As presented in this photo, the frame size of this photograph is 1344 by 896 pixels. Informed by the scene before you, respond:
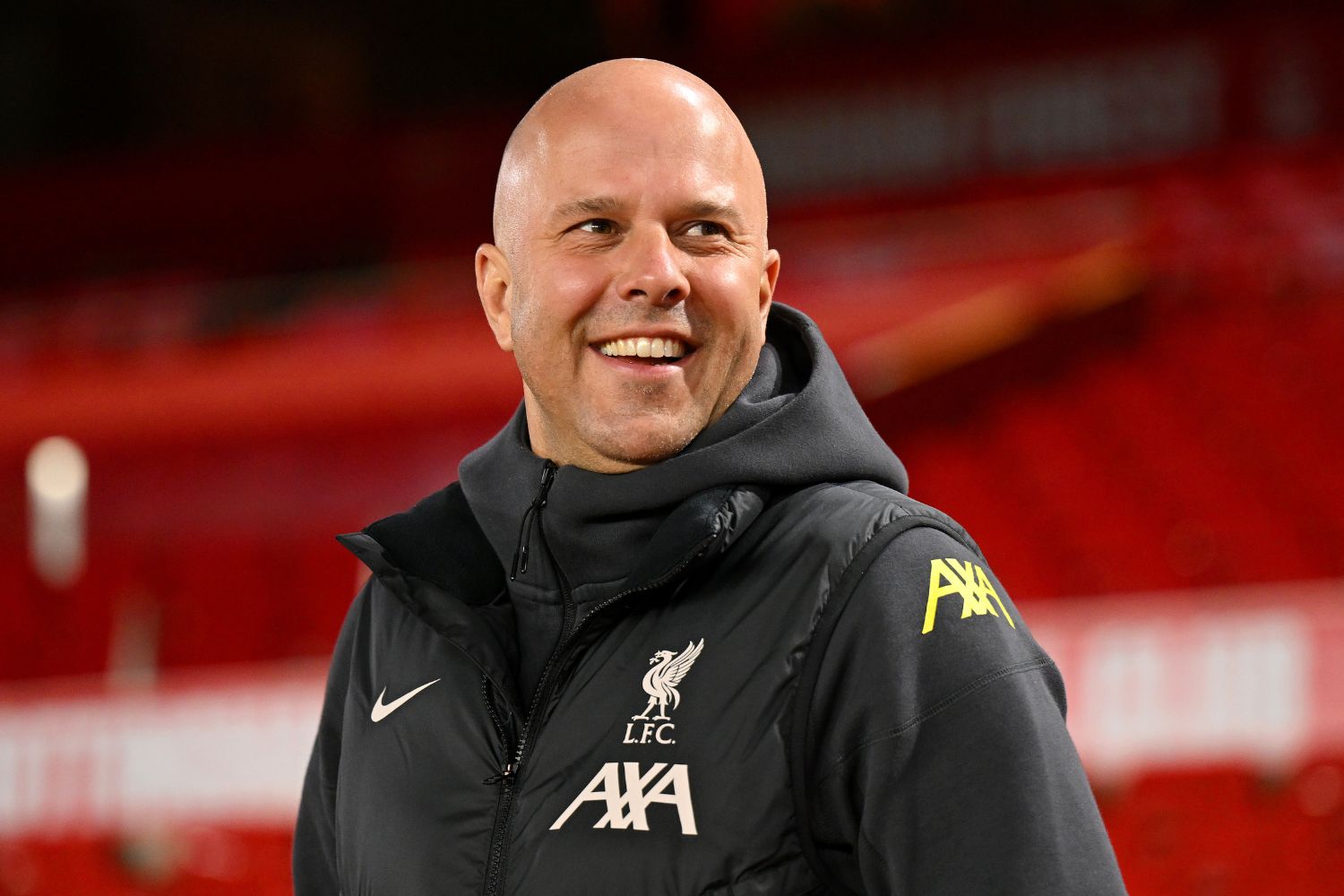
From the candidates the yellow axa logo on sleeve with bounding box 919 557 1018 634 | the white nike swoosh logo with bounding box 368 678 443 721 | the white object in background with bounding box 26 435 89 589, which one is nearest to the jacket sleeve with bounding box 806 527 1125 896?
the yellow axa logo on sleeve with bounding box 919 557 1018 634

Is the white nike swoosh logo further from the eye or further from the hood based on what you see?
the eye

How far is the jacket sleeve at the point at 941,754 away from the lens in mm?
824

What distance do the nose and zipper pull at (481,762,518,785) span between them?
319mm

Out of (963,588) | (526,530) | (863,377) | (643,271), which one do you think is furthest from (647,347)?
(863,377)

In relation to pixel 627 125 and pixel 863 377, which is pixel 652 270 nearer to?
pixel 627 125

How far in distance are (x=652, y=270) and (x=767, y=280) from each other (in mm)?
132

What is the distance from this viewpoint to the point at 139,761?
371cm

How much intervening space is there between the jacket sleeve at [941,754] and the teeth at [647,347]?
0.71ft

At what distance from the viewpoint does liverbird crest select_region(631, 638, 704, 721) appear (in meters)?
0.92

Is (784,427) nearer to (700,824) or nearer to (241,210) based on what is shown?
(700,824)

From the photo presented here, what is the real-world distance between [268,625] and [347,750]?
4.18 metres

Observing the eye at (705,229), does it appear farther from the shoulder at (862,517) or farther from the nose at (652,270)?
the shoulder at (862,517)

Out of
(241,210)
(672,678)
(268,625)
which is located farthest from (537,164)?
(241,210)

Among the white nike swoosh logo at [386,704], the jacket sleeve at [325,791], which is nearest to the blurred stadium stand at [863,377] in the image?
the jacket sleeve at [325,791]
